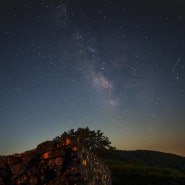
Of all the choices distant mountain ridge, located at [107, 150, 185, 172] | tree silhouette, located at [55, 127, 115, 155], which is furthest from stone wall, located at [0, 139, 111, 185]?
distant mountain ridge, located at [107, 150, 185, 172]

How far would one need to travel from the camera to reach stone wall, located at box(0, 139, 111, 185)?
824 centimetres

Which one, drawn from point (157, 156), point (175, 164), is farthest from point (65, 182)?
point (157, 156)

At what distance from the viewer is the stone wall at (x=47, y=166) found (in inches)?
324

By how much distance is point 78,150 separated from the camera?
8.62 metres

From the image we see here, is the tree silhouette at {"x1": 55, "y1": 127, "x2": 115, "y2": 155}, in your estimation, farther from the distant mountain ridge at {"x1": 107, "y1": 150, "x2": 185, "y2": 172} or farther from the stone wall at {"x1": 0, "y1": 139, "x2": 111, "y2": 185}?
the distant mountain ridge at {"x1": 107, "y1": 150, "x2": 185, "y2": 172}

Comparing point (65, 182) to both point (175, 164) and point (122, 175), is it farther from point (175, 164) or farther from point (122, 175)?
point (175, 164)

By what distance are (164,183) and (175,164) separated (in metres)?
96.8

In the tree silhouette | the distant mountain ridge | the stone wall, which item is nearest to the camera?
the stone wall

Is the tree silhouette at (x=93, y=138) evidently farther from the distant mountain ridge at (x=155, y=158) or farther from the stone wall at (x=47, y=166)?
the distant mountain ridge at (x=155, y=158)

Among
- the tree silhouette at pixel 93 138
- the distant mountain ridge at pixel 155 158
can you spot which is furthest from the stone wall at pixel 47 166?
the distant mountain ridge at pixel 155 158

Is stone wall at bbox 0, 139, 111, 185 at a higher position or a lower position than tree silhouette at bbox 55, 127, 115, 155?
lower

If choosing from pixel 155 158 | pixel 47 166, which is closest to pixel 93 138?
pixel 47 166

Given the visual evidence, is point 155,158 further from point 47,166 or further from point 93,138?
point 47,166

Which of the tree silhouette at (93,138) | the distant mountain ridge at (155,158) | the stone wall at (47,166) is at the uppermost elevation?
the distant mountain ridge at (155,158)
